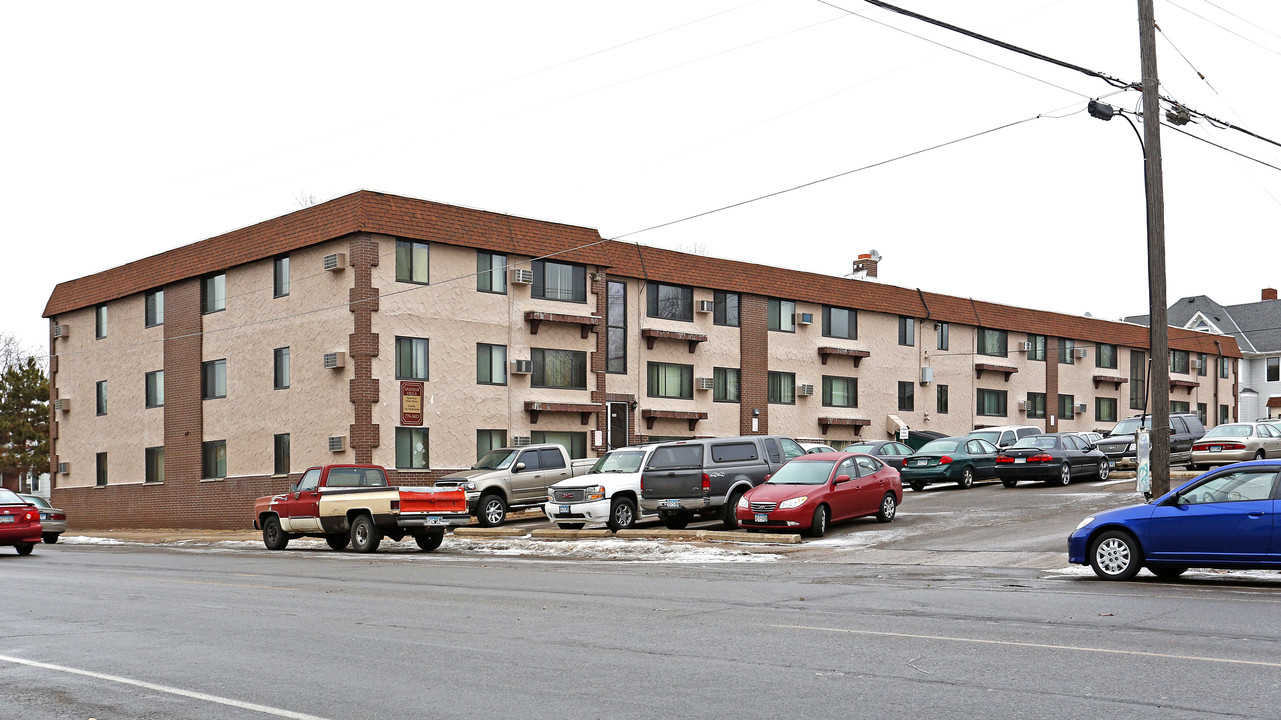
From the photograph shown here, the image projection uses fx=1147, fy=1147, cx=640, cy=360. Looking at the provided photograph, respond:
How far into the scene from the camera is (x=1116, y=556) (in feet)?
49.0

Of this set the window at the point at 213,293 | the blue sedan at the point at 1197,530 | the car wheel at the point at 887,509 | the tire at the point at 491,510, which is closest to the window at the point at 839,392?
the tire at the point at 491,510

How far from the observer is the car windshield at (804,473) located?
23562 mm

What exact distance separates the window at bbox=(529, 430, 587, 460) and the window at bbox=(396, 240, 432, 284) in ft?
21.2

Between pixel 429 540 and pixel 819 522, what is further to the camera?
pixel 429 540

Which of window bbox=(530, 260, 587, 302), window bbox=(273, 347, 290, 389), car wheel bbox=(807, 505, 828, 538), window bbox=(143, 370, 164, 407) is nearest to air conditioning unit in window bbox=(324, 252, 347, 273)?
window bbox=(273, 347, 290, 389)

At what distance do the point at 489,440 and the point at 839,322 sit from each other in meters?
18.8

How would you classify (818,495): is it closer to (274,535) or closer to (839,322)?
(274,535)

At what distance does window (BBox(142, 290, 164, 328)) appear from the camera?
4247 centimetres

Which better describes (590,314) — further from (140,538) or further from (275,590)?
(275,590)

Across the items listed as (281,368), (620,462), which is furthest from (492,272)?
(620,462)

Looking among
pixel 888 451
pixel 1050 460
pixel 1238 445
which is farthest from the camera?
pixel 888 451

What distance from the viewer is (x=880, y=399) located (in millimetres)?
50594

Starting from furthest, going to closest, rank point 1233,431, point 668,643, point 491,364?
A: point 491,364, point 1233,431, point 668,643

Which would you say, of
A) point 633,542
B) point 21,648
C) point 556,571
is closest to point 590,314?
point 633,542
